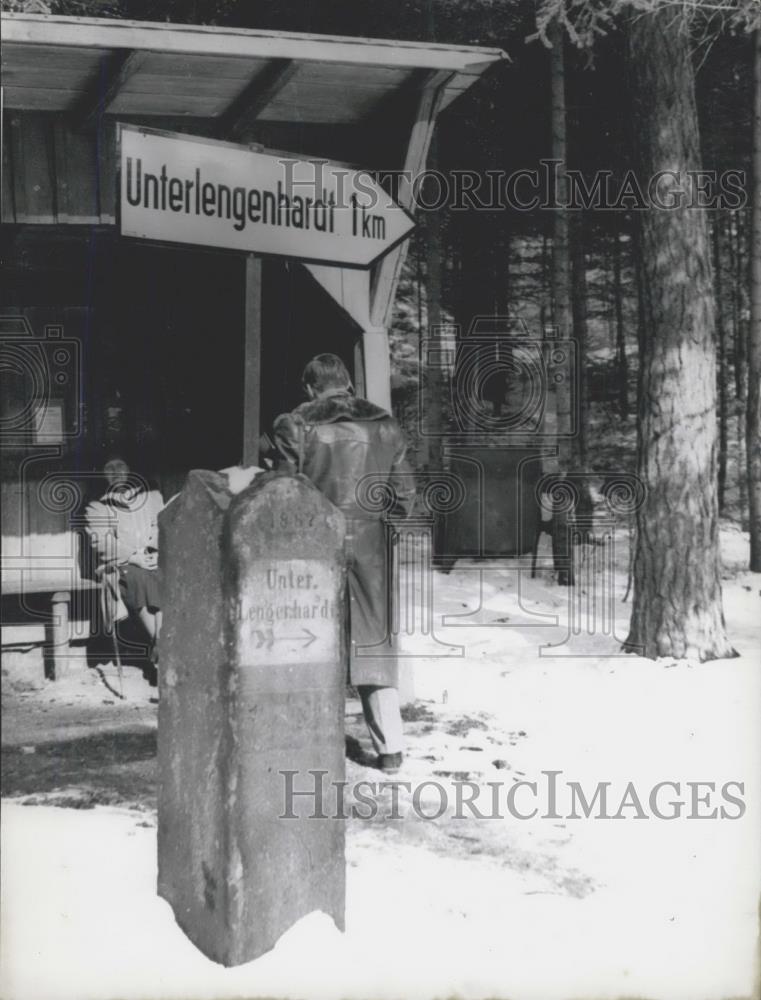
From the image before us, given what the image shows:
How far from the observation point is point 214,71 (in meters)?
5.05

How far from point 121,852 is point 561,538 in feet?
19.8

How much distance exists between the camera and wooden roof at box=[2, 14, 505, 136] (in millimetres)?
4582

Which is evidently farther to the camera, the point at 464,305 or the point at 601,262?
the point at 601,262

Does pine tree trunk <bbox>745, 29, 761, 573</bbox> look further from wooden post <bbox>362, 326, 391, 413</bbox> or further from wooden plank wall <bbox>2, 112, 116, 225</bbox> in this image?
wooden plank wall <bbox>2, 112, 116, 225</bbox>

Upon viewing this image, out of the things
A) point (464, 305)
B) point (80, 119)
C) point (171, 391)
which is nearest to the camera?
point (80, 119)

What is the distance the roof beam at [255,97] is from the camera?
494 cm

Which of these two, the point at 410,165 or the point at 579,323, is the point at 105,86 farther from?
the point at 579,323

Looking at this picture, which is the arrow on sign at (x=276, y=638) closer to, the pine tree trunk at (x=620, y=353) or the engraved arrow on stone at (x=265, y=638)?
the engraved arrow on stone at (x=265, y=638)

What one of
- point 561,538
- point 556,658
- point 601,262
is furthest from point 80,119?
point 601,262

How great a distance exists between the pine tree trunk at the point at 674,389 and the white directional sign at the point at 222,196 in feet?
11.4

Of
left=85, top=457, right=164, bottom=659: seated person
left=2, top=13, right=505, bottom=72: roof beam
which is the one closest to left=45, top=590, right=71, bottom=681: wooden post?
left=85, top=457, right=164, bottom=659: seated person

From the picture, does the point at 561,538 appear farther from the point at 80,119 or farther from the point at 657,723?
the point at 80,119

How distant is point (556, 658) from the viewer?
6773 mm

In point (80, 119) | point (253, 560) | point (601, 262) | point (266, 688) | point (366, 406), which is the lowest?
point (266, 688)
